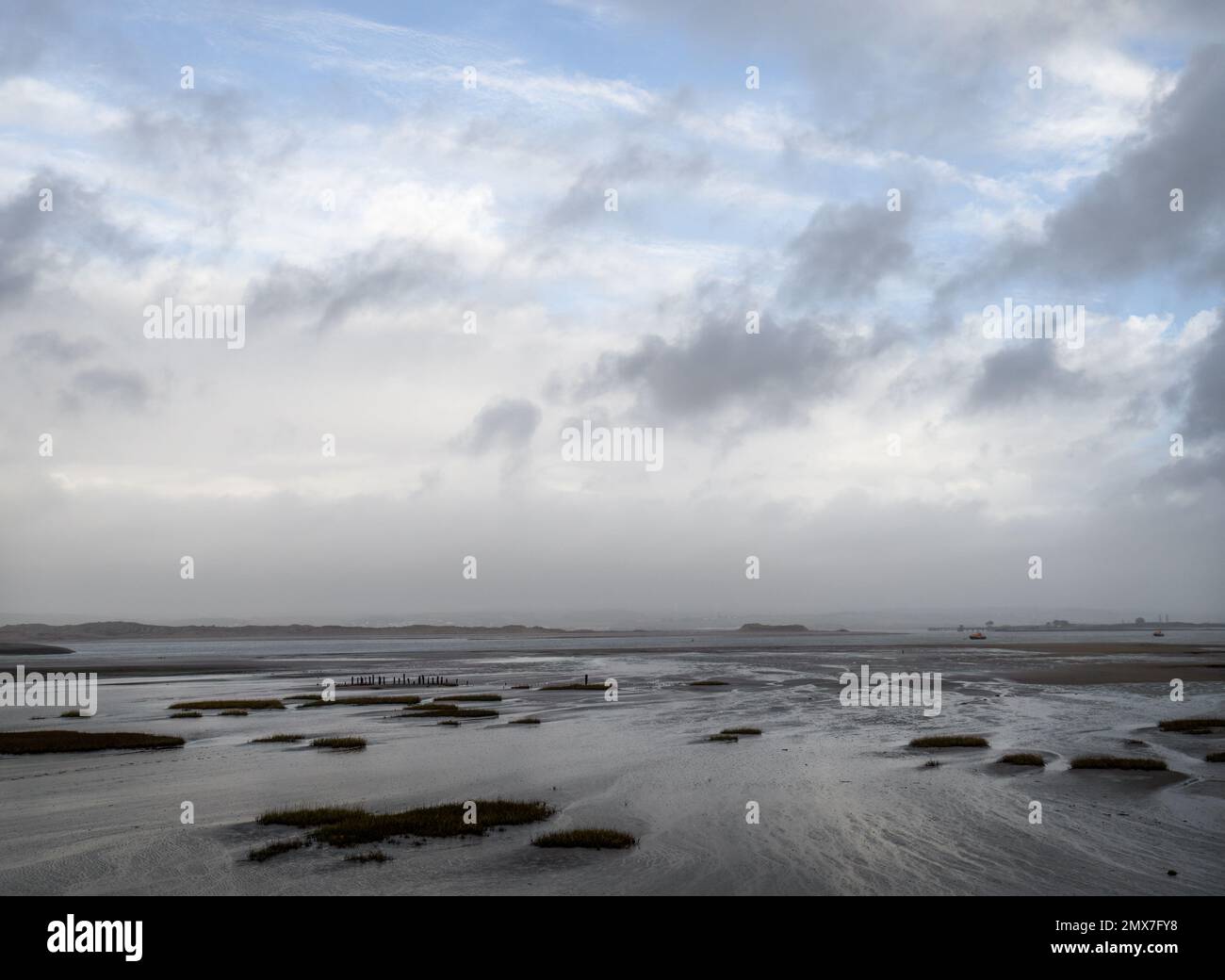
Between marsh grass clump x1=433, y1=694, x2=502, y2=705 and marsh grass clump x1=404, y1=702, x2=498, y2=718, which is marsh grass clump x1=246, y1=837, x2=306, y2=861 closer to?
marsh grass clump x1=404, y1=702, x2=498, y2=718

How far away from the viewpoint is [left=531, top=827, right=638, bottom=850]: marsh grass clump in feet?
68.2

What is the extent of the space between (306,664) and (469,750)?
96.0 metres

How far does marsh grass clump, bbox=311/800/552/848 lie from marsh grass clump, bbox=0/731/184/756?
21.9m

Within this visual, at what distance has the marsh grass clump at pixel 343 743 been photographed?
3881 centimetres

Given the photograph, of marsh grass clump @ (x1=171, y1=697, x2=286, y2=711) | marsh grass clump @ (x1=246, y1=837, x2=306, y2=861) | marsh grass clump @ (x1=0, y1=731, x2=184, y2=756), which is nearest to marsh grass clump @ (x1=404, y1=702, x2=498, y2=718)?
marsh grass clump @ (x1=171, y1=697, x2=286, y2=711)

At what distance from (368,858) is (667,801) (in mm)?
10259

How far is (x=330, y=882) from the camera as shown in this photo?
A: 17.8m

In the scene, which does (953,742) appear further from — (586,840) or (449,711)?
(449,711)

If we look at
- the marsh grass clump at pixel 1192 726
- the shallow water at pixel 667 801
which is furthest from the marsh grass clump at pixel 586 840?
the marsh grass clump at pixel 1192 726

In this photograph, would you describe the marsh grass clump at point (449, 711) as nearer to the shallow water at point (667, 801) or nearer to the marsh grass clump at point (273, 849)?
the shallow water at point (667, 801)

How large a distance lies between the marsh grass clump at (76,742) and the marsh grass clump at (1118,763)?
40.4 metres
